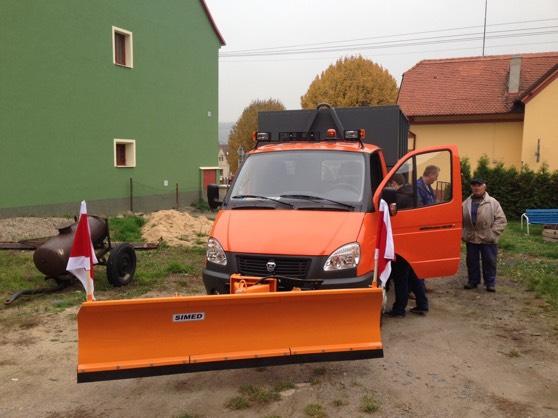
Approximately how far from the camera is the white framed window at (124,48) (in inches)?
771

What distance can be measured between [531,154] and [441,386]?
23034 mm

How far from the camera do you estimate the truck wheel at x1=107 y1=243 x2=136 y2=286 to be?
7.84 meters

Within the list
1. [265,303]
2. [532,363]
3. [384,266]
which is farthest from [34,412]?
[532,363]

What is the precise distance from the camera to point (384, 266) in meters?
5.17

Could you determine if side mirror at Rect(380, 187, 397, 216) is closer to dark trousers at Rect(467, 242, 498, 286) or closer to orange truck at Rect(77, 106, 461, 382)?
orange truck at Rect(77, 106, 461, 382)

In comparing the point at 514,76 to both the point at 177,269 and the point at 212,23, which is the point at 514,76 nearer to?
the point at 212,23

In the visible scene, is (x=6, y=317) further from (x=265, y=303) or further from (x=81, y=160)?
(x=81, y=160)

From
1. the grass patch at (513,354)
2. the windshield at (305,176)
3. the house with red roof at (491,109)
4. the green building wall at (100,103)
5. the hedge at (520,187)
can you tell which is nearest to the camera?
the grass patch at (513,354)

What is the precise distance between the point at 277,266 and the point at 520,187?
59.1ft

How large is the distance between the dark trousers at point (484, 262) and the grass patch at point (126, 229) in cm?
824

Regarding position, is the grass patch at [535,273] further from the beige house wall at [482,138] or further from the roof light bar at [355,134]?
the beige house wall at [482,138]

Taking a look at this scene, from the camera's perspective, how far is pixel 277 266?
16.1 ft

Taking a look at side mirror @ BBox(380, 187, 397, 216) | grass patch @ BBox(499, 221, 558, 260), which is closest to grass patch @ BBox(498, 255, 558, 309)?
grass patch @ BBox(499, 221, 558, 260)

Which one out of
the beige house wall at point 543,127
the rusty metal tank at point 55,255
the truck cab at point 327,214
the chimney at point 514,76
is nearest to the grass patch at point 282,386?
the truck cab at point 327,214
